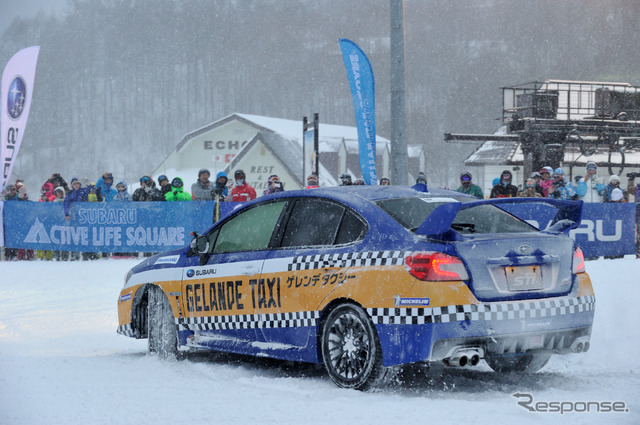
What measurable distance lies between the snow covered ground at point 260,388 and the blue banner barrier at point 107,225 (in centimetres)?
887

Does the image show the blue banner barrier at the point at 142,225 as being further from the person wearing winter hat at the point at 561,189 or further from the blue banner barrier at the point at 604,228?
the person wearing winter hat at the point at 561,189

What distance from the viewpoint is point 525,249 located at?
241 inches

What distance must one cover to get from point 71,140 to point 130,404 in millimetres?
113725

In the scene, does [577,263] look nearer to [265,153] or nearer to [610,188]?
[610,188]

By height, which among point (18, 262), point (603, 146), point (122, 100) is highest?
point (122, 100)

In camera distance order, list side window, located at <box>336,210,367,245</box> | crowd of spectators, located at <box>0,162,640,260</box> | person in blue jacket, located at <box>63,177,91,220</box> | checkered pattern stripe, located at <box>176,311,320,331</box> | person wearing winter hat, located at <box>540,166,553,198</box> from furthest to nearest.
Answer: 1. person in blue jacket, located at <box>63,177,91,220</box>
2. person wearing winter hat, located at <box>540,166,553,198</box>
3. crowd of spectators, located at <box>0,162,640,260</box>
4. checkered pattern stripe, located at <box>176,311,320,331</box>
5. side window, located at <box>336,210,367,245</box>

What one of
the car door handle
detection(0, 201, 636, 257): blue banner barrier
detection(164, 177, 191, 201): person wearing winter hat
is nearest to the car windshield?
the car door handle

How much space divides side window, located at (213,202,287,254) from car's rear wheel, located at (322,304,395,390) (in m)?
1.13

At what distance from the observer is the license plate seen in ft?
19.7

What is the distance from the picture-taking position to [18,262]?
2033cm

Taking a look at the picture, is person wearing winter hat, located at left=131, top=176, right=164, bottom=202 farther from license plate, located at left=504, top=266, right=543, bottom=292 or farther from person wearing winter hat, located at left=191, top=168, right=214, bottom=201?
license plate, located at left=504, top=266, right=543, bottom=292

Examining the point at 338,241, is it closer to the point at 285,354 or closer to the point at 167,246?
the point at 285,354

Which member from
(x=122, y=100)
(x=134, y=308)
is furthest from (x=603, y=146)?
(x=122, y=100)

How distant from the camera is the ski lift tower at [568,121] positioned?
1410 inches
